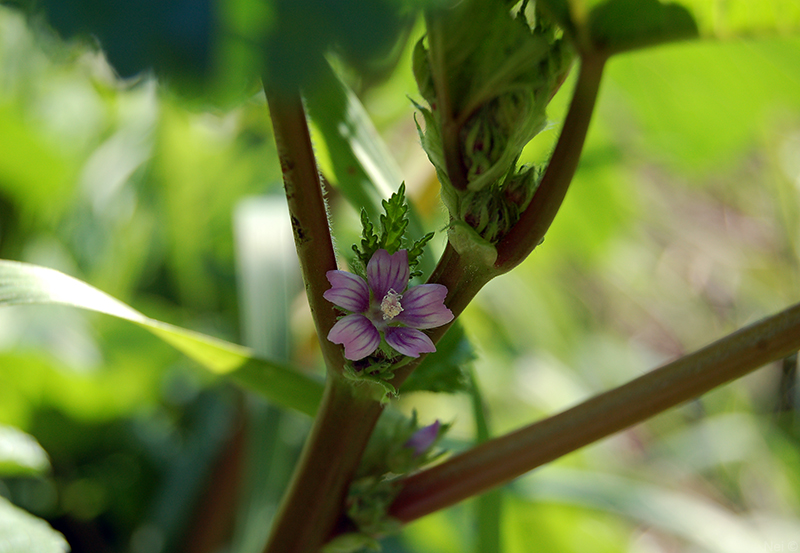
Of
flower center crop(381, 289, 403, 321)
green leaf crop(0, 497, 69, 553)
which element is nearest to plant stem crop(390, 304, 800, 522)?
flower center crop(381, 289, 403, 321)

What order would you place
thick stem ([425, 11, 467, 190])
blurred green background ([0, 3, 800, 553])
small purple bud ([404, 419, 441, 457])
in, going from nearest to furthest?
1. thick stem ([425, 11, 467, 190])
2. small purple bud ([404, 419, 441, 457])
3. blurred green background ([0, 3, 800, 553])

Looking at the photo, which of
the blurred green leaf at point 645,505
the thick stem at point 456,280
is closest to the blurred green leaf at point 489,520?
the thick stem at point 456,280

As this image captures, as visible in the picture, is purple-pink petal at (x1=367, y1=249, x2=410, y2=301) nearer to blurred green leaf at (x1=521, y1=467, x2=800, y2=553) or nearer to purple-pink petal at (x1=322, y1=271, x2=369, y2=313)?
purple-pink petal at (x1=322, y1=271, x2=369, y2=313)

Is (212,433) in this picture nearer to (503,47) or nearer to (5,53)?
(5,53)

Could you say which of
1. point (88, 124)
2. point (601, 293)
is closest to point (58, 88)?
point (88, 124)

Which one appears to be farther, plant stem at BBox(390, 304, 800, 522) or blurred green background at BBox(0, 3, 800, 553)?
blurred green background at BBox(0, 3, 800, 553)

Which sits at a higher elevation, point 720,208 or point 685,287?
point 720,208
